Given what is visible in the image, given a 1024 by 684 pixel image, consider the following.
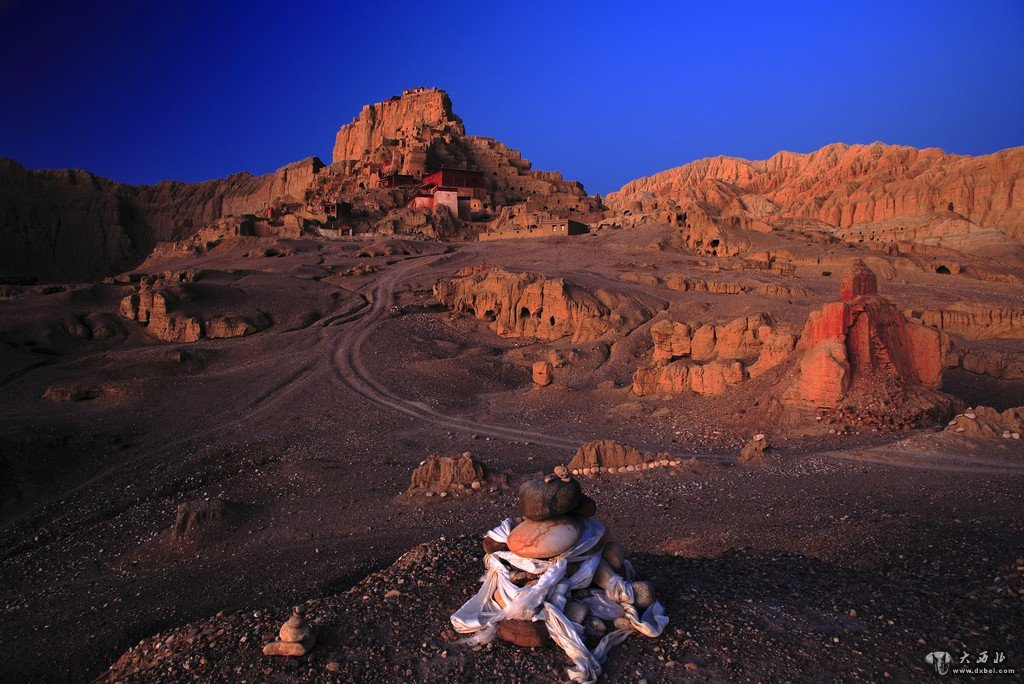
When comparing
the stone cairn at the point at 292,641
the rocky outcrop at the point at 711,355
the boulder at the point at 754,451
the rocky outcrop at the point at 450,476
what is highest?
the rocky outcrop at the point at 711,355

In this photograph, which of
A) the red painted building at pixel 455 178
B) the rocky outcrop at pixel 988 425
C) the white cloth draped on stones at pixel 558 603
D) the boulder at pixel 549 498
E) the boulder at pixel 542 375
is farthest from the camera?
the red painted building at pixel 455 178

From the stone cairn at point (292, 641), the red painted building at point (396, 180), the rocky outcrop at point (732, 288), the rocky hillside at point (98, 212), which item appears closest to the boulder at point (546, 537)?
the stone cairn at point (292, 641)

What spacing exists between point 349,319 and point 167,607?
76.5ft

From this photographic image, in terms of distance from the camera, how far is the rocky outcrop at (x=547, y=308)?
26.3 meters

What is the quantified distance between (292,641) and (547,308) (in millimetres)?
23241

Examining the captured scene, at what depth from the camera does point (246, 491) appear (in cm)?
1380

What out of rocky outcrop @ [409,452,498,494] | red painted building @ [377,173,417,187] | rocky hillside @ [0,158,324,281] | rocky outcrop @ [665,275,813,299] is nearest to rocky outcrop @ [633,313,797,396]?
rocky outcrop @ [409,452,498,494]

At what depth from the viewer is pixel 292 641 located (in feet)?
16.4

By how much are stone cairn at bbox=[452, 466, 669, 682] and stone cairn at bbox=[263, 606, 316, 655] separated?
122cm

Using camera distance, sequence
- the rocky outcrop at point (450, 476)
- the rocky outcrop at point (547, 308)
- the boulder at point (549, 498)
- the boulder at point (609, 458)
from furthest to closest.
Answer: the rocky outcrop at point (547, 308) → the boulder at point (609, 458) → the rocky outcrop at point (450, 476) → the boulder at point (549, 498)

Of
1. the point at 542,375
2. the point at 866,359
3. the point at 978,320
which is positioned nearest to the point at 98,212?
the point at 542,375

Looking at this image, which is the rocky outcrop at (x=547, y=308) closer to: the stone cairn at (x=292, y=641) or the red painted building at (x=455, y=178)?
the stone cairn at (x=292, y=641)

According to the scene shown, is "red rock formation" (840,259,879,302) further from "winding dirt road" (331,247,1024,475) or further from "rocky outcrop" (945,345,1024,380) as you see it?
"rocky outcrop" (945,345,1024,380)

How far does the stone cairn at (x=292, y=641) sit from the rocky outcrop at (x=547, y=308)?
21.4 m
